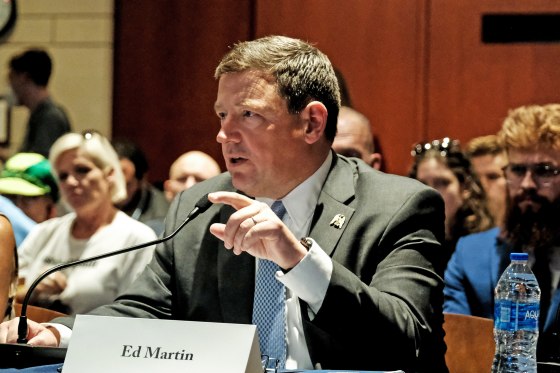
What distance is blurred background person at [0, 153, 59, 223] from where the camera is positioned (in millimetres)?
5793

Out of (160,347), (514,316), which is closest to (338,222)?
(514,316)

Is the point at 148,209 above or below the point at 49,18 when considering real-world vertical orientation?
below

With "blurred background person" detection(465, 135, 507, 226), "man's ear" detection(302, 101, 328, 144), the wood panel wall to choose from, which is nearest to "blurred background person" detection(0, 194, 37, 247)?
the wood panel wall

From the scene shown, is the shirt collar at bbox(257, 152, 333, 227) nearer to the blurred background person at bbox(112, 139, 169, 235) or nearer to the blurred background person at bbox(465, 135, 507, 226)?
the blurred background person at bbox(465, 135, 507, 226)

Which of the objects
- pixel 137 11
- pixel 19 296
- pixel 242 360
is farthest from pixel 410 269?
pixel 137 11

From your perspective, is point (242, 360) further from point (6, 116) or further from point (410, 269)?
point (6, 116)

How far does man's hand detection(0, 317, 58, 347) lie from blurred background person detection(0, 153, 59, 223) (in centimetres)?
346

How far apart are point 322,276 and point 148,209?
4.20 m

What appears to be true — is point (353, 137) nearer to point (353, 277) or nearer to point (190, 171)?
point (190, 171)

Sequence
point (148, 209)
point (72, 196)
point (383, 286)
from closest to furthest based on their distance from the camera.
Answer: point (383, 286) < point (72, 196) < point (148, 209)

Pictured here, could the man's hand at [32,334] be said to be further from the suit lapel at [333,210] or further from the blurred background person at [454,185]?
the blurred background person at [454,185]

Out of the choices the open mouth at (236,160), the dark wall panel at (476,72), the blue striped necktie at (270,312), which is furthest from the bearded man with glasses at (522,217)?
the dark wall panel at (476,72)

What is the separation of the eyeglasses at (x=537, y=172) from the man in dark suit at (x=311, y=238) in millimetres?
1190

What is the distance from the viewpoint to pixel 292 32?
6555 millimetres
